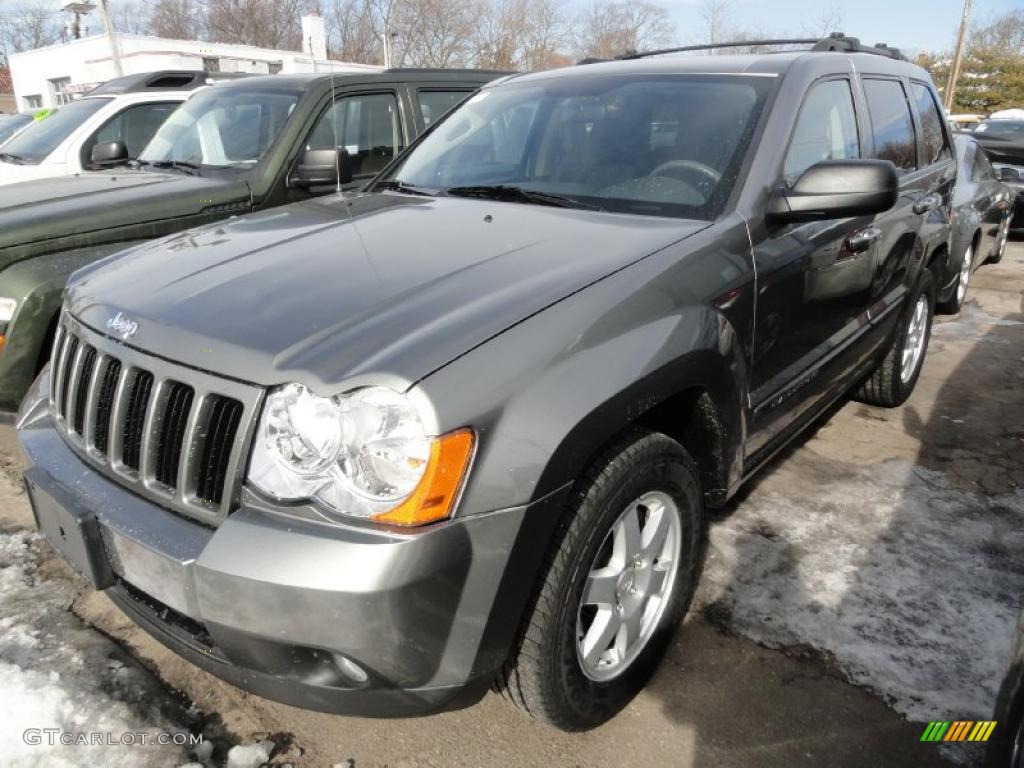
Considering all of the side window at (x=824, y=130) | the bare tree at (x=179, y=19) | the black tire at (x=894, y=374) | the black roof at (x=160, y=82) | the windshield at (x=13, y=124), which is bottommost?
the black tire at (x=894, y=374)

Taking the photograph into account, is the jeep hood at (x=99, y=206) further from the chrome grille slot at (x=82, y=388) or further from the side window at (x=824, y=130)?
the side window at (x=824, y=130)

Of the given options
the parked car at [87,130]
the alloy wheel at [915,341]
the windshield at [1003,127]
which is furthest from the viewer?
the windshield at [1003,127]

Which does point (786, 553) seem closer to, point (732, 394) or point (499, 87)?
point (732, 394)

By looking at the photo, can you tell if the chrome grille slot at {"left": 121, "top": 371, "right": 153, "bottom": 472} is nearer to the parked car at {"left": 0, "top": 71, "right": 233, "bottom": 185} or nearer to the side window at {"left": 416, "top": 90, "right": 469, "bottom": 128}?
the side window at {"left": 416, "top": 90, "right": 469, "bottom": 128}

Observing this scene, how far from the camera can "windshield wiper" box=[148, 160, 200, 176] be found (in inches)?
184

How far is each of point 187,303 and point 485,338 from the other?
2.70 feet

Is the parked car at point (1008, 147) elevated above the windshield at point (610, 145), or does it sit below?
below

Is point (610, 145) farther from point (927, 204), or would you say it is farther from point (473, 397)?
point (927, 204)

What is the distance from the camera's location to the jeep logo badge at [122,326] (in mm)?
1947

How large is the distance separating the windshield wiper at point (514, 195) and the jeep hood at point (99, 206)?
6.11ft

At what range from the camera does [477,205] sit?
2717 mm

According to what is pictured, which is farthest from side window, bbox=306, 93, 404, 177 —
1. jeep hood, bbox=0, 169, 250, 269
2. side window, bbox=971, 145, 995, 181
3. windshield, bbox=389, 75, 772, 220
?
side window, bbox=971, 145, 995, 181

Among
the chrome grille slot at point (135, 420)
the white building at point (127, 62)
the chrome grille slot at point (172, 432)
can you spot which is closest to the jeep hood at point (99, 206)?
the chrome grille slot at point (135, 420)

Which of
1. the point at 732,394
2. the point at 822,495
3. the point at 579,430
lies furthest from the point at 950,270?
the point at 579,430
